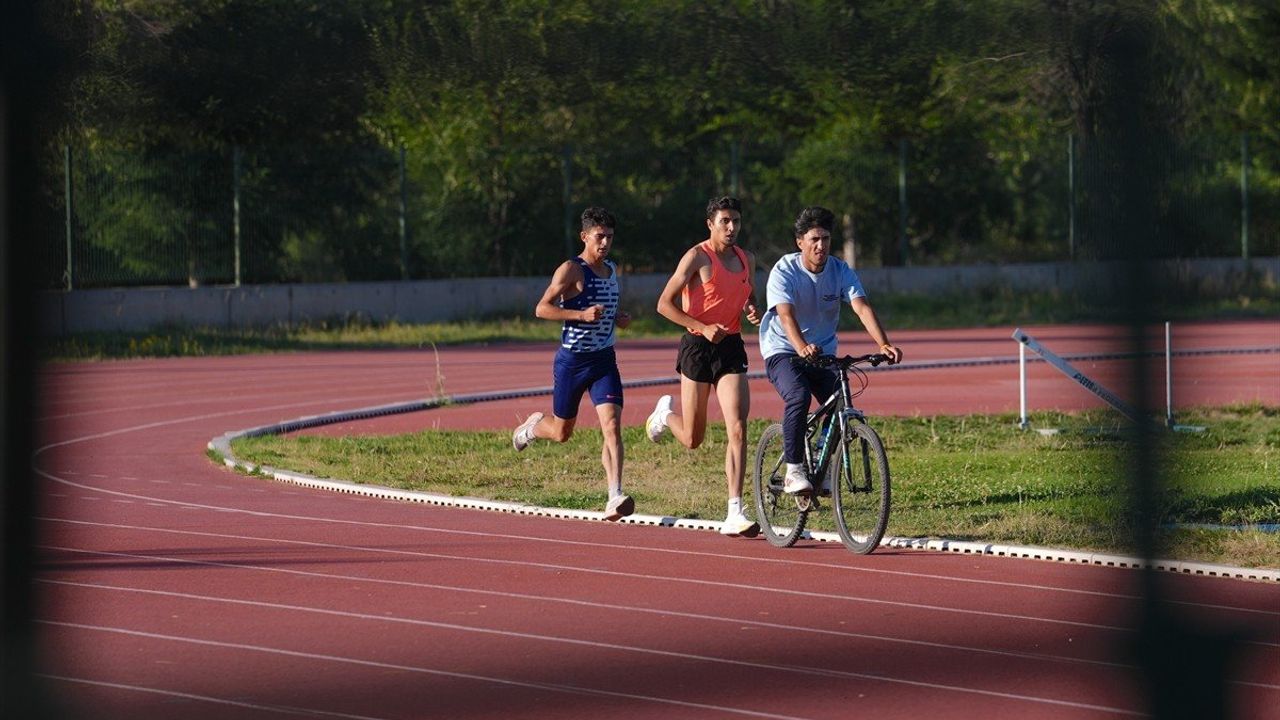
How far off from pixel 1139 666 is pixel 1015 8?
3620 centimetres

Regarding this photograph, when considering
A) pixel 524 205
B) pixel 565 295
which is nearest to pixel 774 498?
pixel 565 295

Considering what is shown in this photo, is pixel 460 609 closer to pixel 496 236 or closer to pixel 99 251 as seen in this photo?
pixel 99 251

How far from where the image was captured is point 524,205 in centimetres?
3231

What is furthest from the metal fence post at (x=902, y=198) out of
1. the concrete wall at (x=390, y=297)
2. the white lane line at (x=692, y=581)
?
the white lane line at (x=692, y=581)

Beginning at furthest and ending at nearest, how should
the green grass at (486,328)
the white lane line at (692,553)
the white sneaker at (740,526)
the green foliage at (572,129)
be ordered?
the green foliage at (572,129), the green grass at (486,328), the white sneaker at (740,526), the white lane line at (692,553)

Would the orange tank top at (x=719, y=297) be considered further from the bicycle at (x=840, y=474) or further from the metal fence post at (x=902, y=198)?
the metal fence post at (x=902, y=198)

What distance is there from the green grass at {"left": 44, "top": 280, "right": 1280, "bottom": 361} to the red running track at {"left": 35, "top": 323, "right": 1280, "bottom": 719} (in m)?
14.1

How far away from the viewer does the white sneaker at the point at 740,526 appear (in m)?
9.55

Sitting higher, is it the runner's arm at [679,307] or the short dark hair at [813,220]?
the short dark hair at [813,220]

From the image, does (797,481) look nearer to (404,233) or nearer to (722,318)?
(722,318)

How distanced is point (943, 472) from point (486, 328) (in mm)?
17939

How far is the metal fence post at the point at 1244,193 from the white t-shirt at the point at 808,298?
81.9 ft

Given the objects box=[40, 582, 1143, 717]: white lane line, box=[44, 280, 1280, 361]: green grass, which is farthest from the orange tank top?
box=[44, 280, 1280, 361]: green grass

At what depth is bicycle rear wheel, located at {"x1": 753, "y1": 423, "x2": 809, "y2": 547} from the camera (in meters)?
9.36
